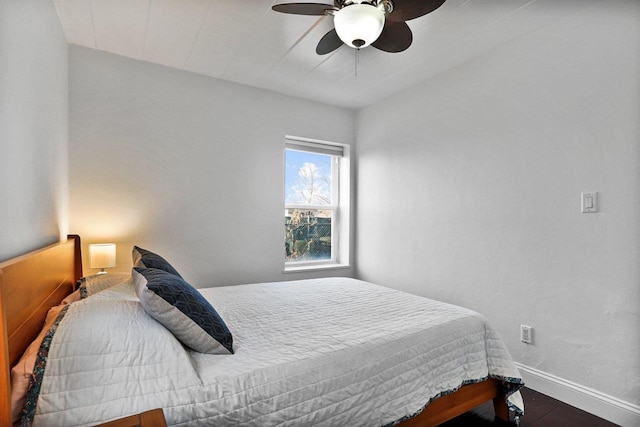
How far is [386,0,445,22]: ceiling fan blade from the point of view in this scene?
5.21 feet

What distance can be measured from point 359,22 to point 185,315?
4.81 ft

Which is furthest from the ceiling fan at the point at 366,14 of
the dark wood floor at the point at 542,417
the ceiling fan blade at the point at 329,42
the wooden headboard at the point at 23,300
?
the dark wood floor at the point at 542,417

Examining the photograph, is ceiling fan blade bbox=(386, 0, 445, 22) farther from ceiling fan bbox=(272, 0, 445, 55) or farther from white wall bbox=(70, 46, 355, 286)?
white wall bbox=(70, 46, 355, 286)

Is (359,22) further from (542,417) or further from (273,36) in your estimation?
(542,417)

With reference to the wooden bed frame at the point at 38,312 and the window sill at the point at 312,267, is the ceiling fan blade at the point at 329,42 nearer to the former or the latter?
Answer: the wooden bed frame at the point at 38,312

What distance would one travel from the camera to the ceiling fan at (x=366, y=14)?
1.53 meters

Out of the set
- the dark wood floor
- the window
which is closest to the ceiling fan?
the window

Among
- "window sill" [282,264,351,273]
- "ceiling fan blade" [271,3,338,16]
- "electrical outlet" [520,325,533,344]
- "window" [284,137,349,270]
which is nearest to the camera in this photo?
"ceiling fan blade" [271,3,338,16]

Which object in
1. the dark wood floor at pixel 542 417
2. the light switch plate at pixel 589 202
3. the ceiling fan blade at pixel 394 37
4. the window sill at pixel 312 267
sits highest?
the ceiling fan blade at pixel 394 37

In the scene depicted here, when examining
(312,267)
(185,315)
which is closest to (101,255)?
(185,315)

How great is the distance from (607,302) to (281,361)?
196cm

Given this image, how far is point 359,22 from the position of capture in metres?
1.53

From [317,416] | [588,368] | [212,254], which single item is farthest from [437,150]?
[317,416]

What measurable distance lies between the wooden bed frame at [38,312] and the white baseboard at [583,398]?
21.8 inches
